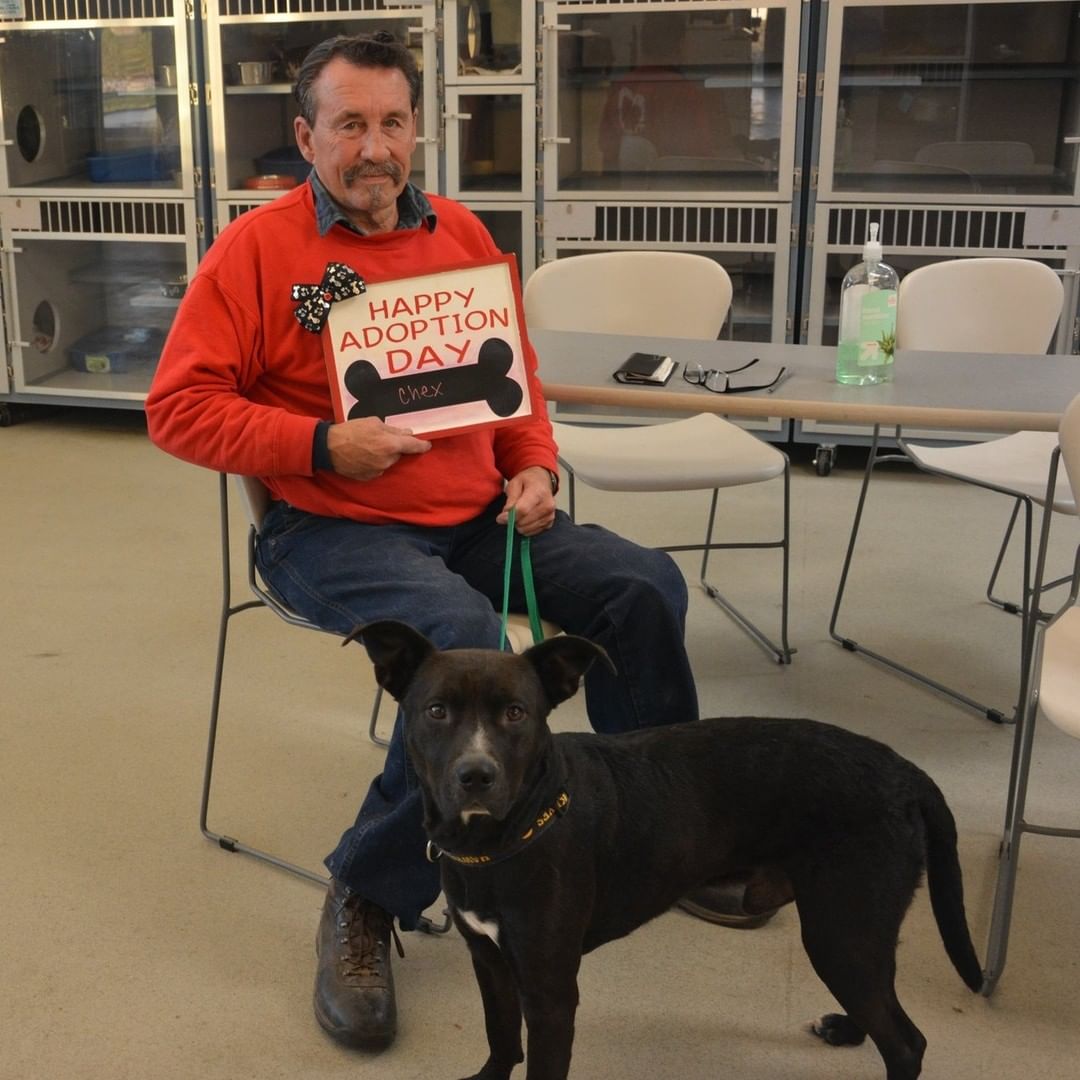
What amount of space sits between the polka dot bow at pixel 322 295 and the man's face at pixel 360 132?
136 mm

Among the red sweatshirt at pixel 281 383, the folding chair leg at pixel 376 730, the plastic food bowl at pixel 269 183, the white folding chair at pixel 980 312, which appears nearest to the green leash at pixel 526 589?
the red sweatshirt at pixel 281 383

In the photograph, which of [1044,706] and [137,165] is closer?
[1044,706]

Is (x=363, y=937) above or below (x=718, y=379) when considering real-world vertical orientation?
below

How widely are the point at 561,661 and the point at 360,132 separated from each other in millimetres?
938

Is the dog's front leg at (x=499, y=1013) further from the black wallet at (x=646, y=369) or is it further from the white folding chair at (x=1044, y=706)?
the black wallet at (x=646, y=369)

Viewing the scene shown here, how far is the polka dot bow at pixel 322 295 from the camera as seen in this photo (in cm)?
194

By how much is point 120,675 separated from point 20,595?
0.60m

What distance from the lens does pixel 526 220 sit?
169 inches

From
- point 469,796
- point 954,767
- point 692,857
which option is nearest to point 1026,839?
point 954,767

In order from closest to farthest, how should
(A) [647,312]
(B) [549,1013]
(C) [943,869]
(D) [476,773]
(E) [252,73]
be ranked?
(D) [476,773]
(B) [549,1013]
(C) [943,869]
(A) [647,312]
(E) [252,73]

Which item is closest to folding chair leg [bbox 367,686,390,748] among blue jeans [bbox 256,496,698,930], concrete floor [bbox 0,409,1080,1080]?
concrete floor [bbox 0,409,1080,1080]

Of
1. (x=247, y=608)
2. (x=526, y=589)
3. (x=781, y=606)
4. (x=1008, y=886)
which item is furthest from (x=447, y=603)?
(x=781, y=606)

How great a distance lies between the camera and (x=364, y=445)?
1.89 meters

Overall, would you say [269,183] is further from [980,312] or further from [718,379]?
[718,379]
